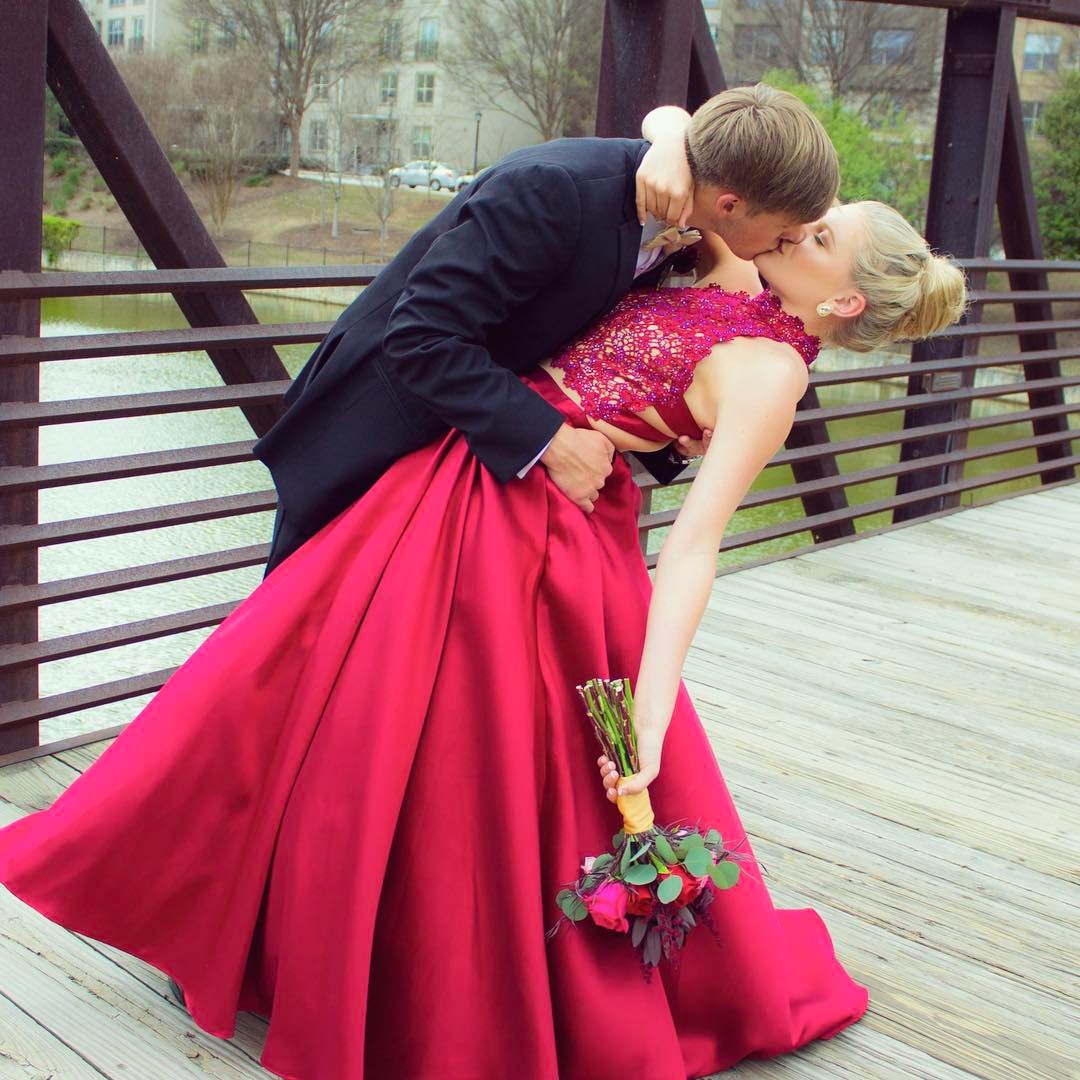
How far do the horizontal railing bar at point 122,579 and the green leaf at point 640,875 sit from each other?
59.7 inches

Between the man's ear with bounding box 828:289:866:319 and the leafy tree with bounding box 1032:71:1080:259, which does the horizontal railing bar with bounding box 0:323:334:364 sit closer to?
the man's ear with bounding box 828:289:866:319

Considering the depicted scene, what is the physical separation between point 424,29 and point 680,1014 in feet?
136

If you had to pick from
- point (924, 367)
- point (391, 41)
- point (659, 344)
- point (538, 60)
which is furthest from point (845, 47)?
point (659, 344)

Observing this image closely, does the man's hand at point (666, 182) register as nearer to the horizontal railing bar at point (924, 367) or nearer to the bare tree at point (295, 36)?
the horizontal railing bar at point (924, 367)

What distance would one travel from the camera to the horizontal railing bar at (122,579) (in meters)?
2.94

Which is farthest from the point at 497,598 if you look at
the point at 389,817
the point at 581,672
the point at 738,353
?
the point at 738,353

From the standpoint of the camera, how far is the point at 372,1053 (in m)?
1.88

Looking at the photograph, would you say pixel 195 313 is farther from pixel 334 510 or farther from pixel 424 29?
pixel 424 29

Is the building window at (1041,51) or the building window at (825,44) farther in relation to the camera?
the building window at (1041,51)

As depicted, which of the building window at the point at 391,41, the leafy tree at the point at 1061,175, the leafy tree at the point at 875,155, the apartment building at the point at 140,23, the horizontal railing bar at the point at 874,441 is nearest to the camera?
the horizontal railing bar at the point at 874,441

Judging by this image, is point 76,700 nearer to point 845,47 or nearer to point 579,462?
point 579,462

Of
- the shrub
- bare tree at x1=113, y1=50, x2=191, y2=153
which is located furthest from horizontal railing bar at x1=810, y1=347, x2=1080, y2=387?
bare tree at x1=113, y1=50, x2=191, y2=153

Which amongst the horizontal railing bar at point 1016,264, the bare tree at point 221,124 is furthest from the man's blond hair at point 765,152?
the bare tree at point 221,124

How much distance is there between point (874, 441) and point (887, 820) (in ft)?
10.6
